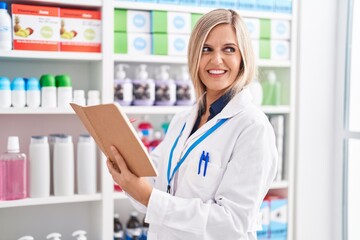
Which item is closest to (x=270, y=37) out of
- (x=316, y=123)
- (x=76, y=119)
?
(x=316, y=123)

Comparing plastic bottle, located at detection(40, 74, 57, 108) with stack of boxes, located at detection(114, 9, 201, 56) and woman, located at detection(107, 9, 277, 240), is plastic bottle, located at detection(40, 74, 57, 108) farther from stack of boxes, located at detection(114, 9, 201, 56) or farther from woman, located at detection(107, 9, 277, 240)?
woman, located at detection(107, 9, 277, 240)

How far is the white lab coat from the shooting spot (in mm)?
1405

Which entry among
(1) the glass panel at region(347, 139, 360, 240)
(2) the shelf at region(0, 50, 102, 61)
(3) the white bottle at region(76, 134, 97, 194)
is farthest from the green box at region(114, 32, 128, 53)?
(1) the glass panel at region(347, 139, 360, 240)

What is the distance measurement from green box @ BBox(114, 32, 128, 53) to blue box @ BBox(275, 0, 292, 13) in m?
0.86

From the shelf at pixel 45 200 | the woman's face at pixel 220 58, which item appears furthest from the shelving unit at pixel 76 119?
the woman's face at pixel 220 58

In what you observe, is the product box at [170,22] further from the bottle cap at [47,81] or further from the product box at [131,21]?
the bottle cap at [47,81]

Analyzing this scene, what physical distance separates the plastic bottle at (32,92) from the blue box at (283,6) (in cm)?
132

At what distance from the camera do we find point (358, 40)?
265cm

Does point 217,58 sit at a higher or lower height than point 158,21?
lower

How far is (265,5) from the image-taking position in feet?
8.06

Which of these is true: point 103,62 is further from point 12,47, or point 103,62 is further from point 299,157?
point 299,157

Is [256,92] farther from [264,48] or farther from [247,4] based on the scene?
[247,4]

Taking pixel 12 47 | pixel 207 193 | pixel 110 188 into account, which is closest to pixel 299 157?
pixel 110 188

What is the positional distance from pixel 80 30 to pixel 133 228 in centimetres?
101
